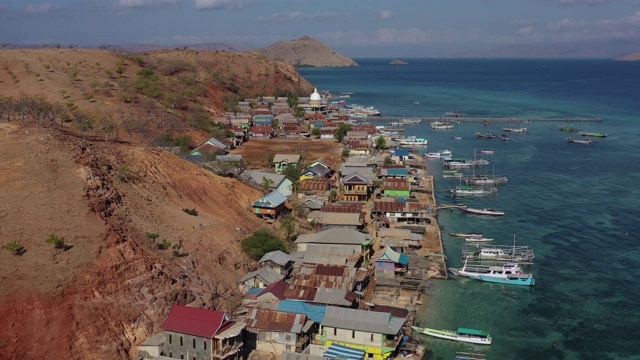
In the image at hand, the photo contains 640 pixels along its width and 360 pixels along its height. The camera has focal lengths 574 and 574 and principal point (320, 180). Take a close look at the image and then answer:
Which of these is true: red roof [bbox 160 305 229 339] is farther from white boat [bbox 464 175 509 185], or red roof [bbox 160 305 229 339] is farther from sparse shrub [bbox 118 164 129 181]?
white boat [bbox 464 175 509 185]

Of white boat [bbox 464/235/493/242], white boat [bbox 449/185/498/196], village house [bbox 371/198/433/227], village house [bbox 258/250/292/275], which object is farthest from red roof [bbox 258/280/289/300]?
white boat [bbox 449/185/498/196]

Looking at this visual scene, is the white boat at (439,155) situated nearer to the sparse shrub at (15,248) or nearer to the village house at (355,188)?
the village house at (355,188)

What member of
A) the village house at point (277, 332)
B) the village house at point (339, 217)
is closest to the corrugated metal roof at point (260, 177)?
the village house at point (339, 217)

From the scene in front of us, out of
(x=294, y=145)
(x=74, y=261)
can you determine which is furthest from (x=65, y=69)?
(x=74, y=261)

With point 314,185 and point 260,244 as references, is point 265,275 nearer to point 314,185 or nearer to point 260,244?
point 260,244

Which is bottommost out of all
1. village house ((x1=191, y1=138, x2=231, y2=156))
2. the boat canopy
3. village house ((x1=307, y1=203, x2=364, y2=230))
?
the boat canopy

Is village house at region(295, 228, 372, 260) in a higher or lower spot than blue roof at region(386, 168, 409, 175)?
lower

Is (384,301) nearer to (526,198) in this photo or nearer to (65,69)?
(526,198)
